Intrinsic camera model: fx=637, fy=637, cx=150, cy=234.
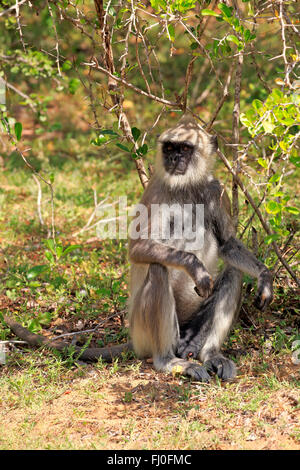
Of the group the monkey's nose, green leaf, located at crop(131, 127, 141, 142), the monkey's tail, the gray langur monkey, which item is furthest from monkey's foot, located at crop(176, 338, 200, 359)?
green leaf, located at crop(131, 127, 141, 142)

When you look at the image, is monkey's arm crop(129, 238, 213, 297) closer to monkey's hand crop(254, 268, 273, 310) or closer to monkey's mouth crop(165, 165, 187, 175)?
monkey's hand crop(254, 268, 273, 310)

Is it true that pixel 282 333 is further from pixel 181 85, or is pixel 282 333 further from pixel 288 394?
pixel 181 85

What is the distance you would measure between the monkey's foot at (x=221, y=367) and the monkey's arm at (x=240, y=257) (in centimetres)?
46

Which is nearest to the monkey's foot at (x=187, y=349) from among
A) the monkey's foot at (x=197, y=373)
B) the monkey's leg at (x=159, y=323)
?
the monkey's leg at (x=159, y=323)

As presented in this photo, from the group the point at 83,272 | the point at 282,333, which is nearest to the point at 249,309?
the point at 282,333

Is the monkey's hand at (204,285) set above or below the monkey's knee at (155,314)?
above

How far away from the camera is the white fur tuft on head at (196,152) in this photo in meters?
4.48

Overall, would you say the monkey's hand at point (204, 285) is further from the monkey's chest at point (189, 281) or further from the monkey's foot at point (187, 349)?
the monkey's foot at point (187, 349)

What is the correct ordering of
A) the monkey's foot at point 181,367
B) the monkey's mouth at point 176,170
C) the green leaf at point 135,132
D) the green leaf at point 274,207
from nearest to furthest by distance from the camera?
1. the green leaf at point 274,207
2. the monkey's foot at point 181,367
3. the monkey's mouth at point 176,170
4. the green leaf at point 135,132

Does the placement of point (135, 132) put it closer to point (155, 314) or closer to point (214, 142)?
point (214, 142)

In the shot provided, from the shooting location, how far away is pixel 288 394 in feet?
12.7

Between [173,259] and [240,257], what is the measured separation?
2.01 feet

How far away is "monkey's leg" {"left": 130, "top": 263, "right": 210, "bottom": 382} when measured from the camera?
14.2 ft

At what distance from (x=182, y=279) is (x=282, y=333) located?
83 centimetres
